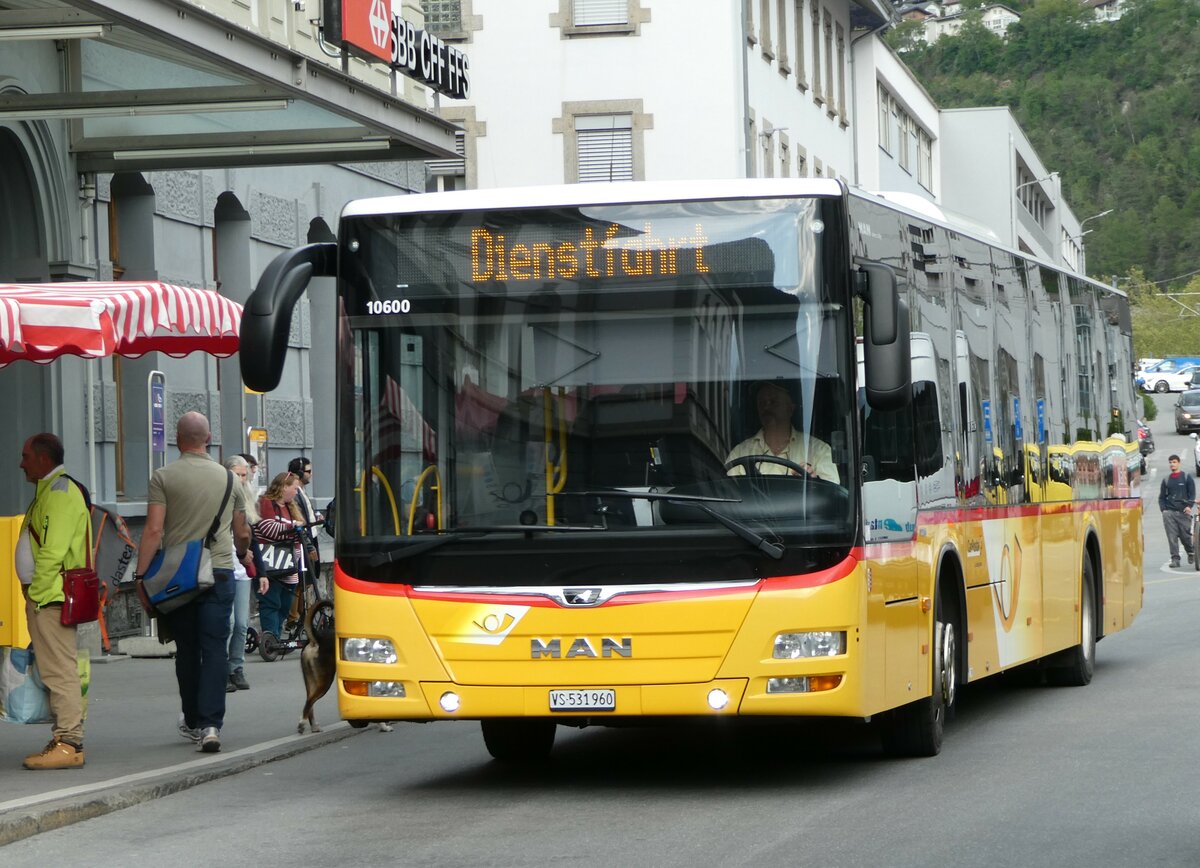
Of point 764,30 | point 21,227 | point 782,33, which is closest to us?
point 21,227

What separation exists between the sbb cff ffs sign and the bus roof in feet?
28.0

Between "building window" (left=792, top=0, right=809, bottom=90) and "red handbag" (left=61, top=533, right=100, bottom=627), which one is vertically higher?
"building window" (left=792, top=0, right=809, bottom=90)

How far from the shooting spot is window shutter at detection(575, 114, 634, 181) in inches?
1609

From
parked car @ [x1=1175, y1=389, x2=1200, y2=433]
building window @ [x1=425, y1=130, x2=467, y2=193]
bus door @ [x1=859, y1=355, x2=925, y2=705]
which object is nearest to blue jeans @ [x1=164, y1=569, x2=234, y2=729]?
bus door @ [x1=859, y1=355, x2=925, y2=705]

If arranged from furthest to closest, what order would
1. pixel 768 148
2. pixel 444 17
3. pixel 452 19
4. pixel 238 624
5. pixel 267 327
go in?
pixel 768 148 < pixel 444 17 < pixel 452 19 < pixel 238 624 < pixel 267 327

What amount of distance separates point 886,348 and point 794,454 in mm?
633

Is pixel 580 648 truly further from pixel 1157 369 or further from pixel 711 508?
pixel 1157 369

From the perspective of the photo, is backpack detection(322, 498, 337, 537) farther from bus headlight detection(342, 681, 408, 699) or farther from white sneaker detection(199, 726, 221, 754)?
white sneaker detection(199, 726, 221, 754)

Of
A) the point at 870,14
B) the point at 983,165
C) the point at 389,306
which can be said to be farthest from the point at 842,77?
the point at 389,306

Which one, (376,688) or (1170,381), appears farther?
(1170,381)

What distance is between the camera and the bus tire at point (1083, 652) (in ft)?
52.2

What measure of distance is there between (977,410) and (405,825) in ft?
16.0

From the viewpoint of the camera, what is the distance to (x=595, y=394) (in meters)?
9.84

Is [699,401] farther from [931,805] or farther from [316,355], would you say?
[316,355]
